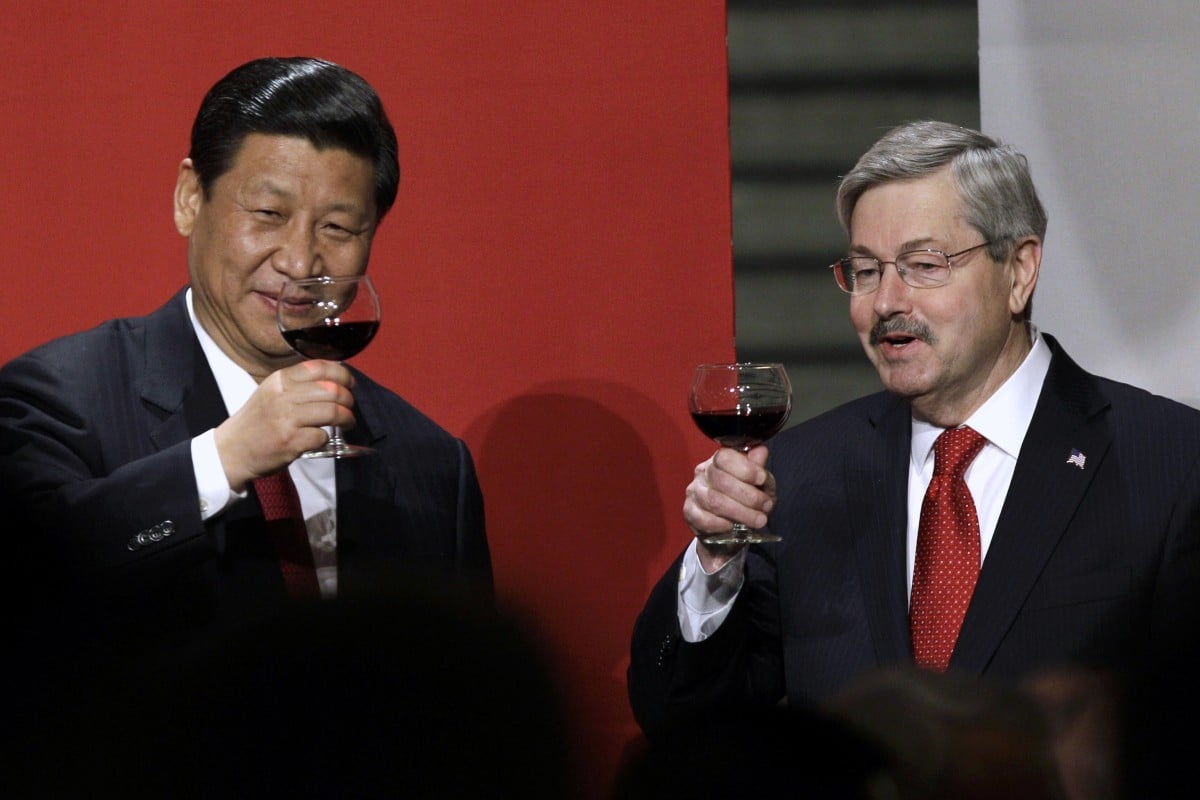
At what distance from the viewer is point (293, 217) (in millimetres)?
2557

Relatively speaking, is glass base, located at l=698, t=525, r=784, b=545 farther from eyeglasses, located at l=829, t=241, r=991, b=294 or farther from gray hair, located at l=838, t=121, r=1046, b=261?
gray hair, located at l=838, t=121, r=1046, b=261

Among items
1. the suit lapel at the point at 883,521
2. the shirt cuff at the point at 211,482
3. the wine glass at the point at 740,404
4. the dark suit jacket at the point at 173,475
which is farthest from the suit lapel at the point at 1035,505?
the shirt cuff at the point at 211,482

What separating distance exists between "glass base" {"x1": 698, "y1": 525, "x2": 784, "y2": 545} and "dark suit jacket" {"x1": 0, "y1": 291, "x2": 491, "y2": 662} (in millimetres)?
431

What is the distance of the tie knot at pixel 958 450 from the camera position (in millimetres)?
2705

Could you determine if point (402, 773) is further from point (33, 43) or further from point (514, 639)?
point (33, 43)

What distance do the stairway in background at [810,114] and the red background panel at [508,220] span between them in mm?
146

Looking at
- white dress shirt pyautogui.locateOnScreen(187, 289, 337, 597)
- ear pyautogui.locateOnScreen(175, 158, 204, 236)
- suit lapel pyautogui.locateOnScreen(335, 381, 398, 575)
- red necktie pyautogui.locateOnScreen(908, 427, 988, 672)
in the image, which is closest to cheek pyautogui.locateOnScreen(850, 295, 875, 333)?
red necktie pyautogui.locateOnScreen(908, 427, 988, 672)

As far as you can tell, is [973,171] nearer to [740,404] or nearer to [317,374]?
[740,404]

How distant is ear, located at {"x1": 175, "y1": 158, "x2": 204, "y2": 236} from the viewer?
2.64 m

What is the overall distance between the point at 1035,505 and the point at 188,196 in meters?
1.71

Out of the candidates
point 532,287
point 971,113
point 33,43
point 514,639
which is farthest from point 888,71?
point 514,639

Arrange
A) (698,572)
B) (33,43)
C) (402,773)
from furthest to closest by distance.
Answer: (33,43) < (698,572) < (402,773)

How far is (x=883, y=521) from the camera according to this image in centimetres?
269

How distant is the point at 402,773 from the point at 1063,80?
3431mm
